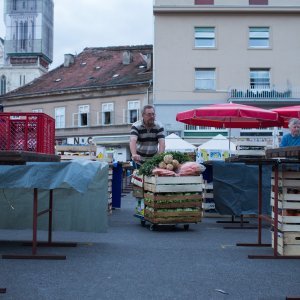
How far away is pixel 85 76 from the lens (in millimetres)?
50219

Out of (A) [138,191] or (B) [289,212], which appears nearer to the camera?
(B) [289,212]

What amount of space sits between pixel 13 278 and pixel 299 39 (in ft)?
116

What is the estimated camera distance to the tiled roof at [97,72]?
153 feet

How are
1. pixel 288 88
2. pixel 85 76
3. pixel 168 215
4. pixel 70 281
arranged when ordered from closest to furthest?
pixel 70 281 → pixel 168 215 → pixel 288 88 → pixel 85 76

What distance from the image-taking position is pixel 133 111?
4484 centimetres

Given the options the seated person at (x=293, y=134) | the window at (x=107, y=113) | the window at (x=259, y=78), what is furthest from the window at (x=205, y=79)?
the seated person at (x=293, y=134)

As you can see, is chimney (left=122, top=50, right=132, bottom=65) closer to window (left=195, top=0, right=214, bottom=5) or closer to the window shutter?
the window shutter

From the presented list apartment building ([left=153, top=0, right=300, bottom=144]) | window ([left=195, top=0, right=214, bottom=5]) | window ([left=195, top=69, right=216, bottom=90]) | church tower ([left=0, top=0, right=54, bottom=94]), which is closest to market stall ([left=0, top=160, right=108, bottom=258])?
apartment building ([left=153, top=0, right=300, bottom=144])

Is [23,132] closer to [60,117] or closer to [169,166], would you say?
[169,166]

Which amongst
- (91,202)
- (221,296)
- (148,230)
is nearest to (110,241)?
(91,202)

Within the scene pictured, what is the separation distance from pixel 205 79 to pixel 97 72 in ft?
49.8

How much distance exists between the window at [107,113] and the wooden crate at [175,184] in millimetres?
37361

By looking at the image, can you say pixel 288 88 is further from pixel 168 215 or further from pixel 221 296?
pixel 221 296

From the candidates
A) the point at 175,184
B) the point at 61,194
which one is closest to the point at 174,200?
the point at 175,184
